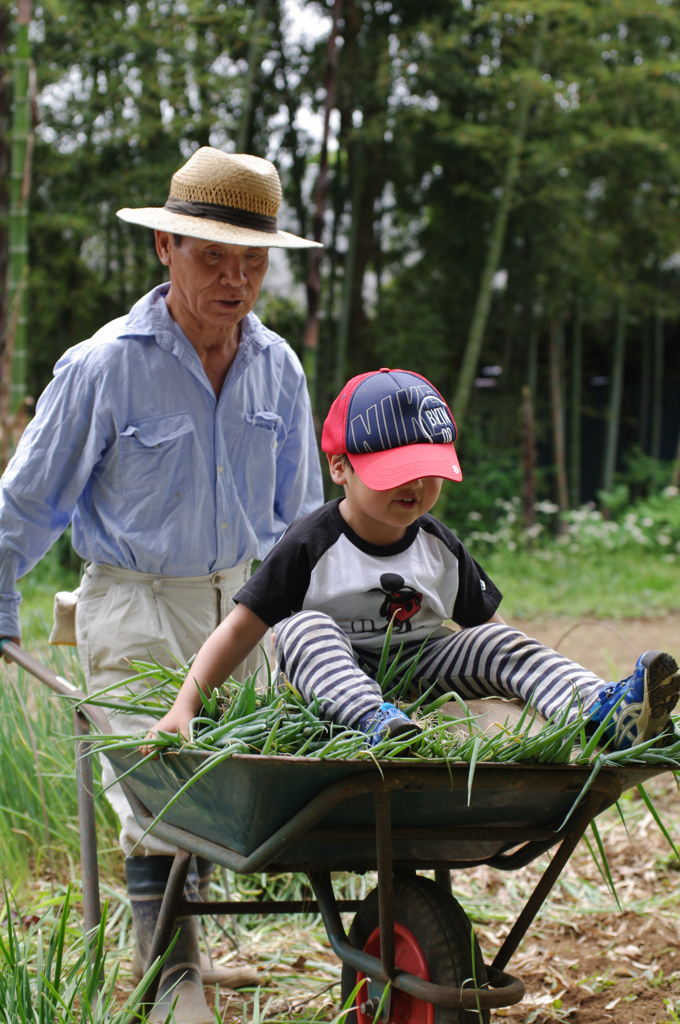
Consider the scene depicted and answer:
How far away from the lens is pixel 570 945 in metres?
2.37

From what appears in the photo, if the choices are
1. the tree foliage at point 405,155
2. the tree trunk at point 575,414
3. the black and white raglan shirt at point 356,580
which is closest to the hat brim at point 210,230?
the black and white raglan shirt at point 356,580

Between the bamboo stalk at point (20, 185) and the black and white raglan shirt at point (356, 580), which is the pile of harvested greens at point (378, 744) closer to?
the black and white raglan shirt at point (356, 580)

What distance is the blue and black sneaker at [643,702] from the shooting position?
122 cm

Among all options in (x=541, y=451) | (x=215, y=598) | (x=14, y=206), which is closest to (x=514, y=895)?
(x=215, y=598)

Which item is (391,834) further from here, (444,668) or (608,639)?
(608,639)

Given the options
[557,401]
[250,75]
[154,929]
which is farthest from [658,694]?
[557,401]

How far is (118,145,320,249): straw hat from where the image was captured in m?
1.94

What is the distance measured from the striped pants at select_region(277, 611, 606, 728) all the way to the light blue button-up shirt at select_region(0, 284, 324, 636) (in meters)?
0.64

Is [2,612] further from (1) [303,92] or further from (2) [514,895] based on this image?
(1) [303,92]

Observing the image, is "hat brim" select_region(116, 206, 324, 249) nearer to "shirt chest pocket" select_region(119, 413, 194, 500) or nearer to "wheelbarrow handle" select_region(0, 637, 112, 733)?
"shirt chest pocket" select_region(119, 413, 194, 500)

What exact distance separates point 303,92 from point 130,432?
23.4 feet

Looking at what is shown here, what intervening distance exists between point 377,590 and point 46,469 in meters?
0.84

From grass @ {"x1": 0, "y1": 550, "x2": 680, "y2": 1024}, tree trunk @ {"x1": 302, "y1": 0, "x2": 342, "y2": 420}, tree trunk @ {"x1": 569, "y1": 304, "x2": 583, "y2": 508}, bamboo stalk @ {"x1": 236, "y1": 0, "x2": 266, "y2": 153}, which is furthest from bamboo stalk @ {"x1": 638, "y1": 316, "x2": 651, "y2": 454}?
grass @ {"x1": 0, "y1": 550, "x2": 680, "y2": 1024}

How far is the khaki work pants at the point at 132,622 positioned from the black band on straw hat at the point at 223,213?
80 cm
